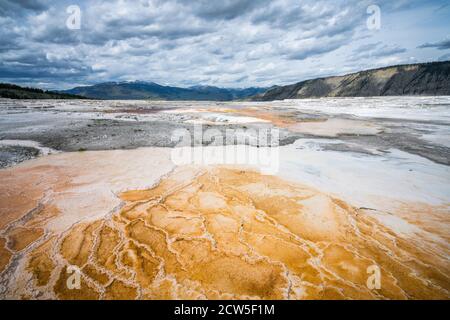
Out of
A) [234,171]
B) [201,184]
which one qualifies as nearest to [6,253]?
[201,184]

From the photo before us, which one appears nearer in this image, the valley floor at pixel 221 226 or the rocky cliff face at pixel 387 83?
the valley floor at pixel 221 226

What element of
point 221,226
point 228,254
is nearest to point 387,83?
point 221,226

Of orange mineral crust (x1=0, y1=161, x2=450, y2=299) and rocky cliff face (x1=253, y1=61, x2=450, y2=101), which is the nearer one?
orange mineral crust (x1=0, y1=161, x2=450, y2=299)

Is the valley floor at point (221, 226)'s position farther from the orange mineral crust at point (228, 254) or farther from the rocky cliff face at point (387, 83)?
the rocky cliff face at point (387, 83)

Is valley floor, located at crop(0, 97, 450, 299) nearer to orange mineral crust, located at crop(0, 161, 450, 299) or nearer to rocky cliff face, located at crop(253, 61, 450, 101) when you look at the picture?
orange mineral crust, located at crop(0, 161, 450, 299)

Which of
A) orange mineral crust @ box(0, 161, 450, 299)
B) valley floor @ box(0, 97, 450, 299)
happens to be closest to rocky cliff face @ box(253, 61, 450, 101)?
valley floor @ box(0, 97, 450, 299)

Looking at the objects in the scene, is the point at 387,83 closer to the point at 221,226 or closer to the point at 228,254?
the point at 221,226

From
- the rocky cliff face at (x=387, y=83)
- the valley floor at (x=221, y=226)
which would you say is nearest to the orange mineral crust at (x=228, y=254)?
the valley floor at (x=221, y=226)
